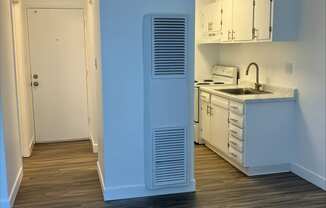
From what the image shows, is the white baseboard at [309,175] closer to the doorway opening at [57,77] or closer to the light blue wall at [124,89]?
the light blue wall at [124,89]

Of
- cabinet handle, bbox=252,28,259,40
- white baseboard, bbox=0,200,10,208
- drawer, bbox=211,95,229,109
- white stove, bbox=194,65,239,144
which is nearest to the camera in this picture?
white baseboard, bbox=0,200,10,208

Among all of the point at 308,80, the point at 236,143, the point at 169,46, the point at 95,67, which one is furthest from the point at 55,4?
the point at 308,80

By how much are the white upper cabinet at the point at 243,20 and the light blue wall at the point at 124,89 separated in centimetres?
119

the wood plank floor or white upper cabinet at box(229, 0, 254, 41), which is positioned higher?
white upper cabinet at box(229, 0, 254, 41)

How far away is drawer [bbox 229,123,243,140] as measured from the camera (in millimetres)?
4320

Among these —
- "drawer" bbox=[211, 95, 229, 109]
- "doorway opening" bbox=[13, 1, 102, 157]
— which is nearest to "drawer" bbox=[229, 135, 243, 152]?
"drawer" bbox=[211, 95, 229, 109]

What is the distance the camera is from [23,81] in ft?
17.3

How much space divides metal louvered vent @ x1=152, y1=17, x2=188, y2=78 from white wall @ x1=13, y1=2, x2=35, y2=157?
7.42 feet

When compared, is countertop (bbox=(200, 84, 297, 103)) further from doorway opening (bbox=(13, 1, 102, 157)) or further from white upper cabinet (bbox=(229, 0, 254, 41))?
doorway opening (bbox=(13, 1, 102, 157))

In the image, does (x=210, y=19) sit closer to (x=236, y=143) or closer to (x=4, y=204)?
(x=236, y=143)

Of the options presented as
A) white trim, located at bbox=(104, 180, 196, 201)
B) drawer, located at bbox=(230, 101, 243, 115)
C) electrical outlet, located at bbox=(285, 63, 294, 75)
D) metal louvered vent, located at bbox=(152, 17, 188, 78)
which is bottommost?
white trim, located at bbox=(104, 180, 196, 201)

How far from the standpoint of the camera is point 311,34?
3.99 metres

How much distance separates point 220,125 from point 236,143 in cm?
52

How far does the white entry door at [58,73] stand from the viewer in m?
5.79
